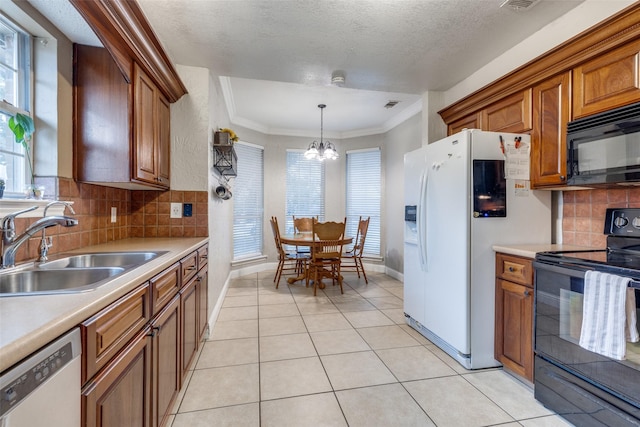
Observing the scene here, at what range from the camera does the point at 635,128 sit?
1.55m

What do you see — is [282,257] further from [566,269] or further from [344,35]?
[566,269]

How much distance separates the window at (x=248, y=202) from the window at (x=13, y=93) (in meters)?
3.22

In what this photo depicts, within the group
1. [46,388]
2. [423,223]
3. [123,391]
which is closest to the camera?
[46,388]

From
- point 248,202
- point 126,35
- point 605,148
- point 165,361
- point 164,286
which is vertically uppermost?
point 126,35

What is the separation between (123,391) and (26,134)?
142cm

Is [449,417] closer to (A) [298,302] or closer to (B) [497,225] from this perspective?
(B) [497,225]

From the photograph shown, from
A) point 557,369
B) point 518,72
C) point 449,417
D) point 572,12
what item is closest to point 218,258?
point 449,417

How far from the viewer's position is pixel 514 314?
6.69 ft

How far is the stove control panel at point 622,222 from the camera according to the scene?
1.75m

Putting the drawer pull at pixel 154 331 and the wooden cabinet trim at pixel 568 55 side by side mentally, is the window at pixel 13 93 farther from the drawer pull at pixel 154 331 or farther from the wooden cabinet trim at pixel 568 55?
the wooden cabinet trim at pixel 568 55

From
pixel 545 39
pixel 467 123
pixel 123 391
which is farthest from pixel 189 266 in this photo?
pixel 545 39

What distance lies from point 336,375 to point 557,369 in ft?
4.24

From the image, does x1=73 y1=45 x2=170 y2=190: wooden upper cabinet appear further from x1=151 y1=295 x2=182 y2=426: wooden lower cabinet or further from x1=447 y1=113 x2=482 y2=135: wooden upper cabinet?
x1=447 y1=113 x2=482 y2=135: wooden upper cabinet

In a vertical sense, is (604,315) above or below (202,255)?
below
